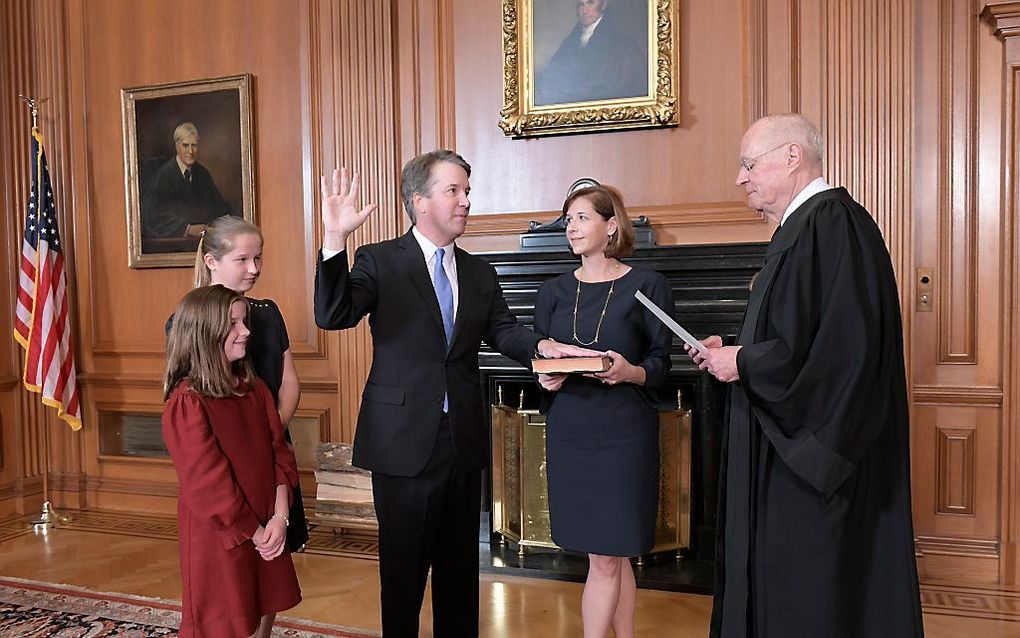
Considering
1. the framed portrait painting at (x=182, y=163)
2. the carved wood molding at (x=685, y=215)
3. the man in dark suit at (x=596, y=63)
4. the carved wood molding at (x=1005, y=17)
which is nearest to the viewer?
the carved wood molding at (x=1005, y=17)

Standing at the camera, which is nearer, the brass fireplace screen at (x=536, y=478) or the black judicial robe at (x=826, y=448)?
the black judicial robe at (x=826, y=448)

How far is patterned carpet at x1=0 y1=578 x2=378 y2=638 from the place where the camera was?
3836mm

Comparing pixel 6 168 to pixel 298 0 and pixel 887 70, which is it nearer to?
pixel 298 0

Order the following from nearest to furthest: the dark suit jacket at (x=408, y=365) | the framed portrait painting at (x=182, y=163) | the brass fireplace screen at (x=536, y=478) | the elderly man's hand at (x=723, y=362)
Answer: the elderly man's hand at (x=723, y=362)
the dark suit jacket at (x=408, y=365)
the brass fireplace screen at (x=536, y=478)
the framed portrait painting at (x=182, y=163)

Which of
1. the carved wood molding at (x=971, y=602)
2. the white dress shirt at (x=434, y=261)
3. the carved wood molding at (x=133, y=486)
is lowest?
the carved wood molding at (x=971, y=602)

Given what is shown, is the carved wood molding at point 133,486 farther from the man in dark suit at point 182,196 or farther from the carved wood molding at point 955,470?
the carved wood molding at point 955,470

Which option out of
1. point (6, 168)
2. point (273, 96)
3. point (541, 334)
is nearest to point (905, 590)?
point (541, 334)

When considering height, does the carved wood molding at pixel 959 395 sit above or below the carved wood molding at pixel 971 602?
above

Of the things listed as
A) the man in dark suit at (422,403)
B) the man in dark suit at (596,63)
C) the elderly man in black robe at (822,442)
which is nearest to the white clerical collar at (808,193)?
the elderly man in black robe at (822,442)

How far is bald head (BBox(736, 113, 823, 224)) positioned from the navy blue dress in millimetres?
691

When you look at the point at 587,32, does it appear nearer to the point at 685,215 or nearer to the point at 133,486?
the point at 685,215

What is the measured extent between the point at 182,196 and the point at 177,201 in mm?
60

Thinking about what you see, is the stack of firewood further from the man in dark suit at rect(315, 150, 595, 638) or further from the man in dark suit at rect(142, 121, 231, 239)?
the man in dark suit at rect(315, 150, 595, 638)

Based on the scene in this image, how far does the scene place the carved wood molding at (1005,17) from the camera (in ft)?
14.2
